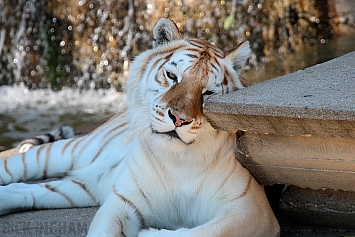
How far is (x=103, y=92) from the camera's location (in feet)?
27.3

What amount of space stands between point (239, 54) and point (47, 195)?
1377 millimetres

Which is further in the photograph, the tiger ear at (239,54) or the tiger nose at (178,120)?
the tiger ear at (239,54)

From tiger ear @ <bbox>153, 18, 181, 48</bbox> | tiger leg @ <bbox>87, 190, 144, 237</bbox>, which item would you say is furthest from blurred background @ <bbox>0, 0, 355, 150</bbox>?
tiger leg @ <bbox>87, 190, 144, 237</bbox>

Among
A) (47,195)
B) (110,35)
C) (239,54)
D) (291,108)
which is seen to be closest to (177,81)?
(239,54)

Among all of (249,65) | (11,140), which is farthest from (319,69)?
(249,65)

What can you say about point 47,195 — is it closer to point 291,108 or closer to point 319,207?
point 319,207

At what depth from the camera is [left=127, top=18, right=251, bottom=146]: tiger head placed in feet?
8.60

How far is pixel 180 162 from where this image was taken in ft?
9.26

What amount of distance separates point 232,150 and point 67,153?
1408 millimetres

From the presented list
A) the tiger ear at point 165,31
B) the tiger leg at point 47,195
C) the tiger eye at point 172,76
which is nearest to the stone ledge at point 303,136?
the tiger eye at point 172,76

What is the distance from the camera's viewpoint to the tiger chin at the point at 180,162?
2.64m

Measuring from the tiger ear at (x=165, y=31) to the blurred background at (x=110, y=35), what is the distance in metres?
4.95

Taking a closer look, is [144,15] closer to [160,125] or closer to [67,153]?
[67,153]

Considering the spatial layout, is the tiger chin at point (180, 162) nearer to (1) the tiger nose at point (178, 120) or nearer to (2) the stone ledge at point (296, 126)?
(1) the tiger nose at point (178, 120)
